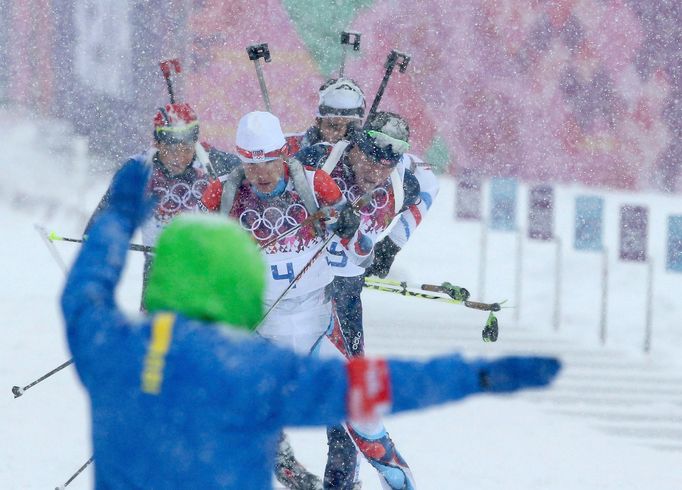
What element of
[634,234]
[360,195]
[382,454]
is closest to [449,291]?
[360,195]

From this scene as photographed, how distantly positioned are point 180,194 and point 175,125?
34 cm

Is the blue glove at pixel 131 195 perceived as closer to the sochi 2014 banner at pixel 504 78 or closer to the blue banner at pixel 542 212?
the blue banner at pixel 542 212

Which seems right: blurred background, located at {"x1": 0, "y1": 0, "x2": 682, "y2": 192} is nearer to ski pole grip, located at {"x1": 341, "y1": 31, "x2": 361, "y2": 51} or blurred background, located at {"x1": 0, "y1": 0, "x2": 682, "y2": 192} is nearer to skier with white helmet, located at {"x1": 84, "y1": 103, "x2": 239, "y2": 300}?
ski pole grip, located at {"x1": 341, "y1": 31, "x2": 361, "y2": 51}

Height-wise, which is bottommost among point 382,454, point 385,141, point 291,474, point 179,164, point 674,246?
point 291,474

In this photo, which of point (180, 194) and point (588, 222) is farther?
point (588, 222)

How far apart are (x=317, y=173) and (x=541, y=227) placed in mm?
5995

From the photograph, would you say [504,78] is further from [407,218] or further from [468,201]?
[407,218]

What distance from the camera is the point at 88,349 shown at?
178 centimetres

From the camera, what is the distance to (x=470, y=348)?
29.5 feet

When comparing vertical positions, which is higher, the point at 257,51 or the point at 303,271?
the point at 257,51

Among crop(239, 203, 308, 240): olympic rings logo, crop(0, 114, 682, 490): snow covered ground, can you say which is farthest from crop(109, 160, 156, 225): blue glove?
crop(239, 203, 308, 240): olympic rings logo

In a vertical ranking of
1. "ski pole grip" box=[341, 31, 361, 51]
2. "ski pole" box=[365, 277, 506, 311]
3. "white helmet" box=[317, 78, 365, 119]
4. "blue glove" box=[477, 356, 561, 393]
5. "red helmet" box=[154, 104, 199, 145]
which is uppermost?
"ski pole grip" box=[341, 31, 361, 51]

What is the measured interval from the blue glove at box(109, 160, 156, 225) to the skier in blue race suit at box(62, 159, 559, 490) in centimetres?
31

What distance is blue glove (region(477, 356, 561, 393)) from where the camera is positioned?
1645 millimetres
